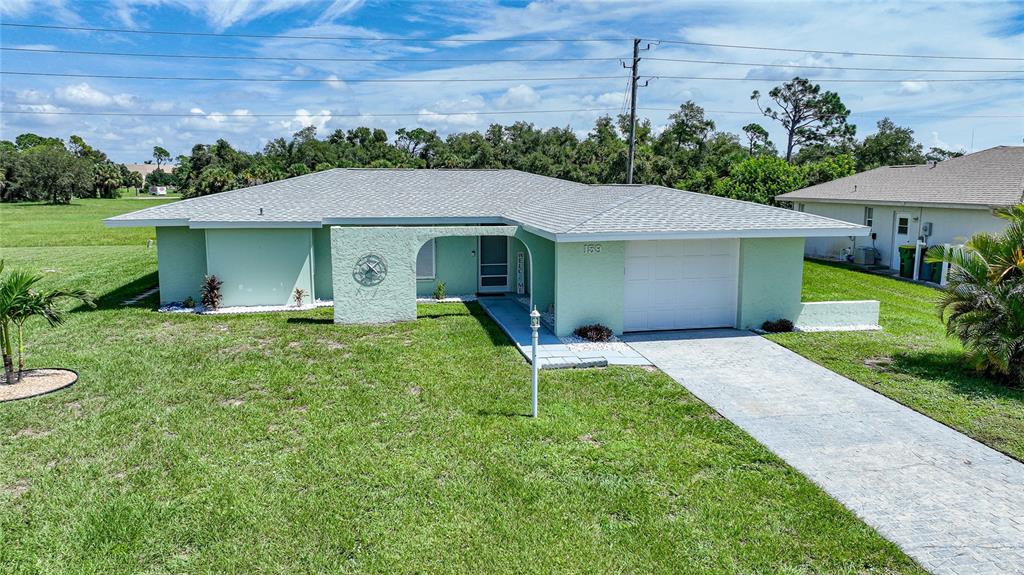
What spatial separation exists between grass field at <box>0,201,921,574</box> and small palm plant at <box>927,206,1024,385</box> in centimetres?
491

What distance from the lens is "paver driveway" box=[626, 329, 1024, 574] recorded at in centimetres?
584

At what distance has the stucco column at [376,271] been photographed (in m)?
14.4

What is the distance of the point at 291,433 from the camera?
26.8 feet

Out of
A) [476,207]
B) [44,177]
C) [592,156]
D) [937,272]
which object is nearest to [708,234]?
[476,207]

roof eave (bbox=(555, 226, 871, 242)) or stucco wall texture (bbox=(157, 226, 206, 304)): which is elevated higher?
roof eave (bbox=(555, 226, 871, 242))

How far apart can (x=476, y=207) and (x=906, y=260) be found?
49.3 ft

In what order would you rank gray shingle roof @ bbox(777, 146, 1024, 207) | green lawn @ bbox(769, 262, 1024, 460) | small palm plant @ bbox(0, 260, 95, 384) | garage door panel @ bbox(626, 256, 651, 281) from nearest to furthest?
green lawn @ bbox(769, 262, 1024, 460), small palm plant @ bbox(0, 260, 95, 384), garage door panel @ bbox(626, 256, 651, 281), gray shingle roof @ bbox(777, 146, 1024, 207)

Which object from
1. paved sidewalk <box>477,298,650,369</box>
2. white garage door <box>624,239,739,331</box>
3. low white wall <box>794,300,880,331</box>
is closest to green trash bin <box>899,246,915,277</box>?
low white wall <box>794,300,880,331</box>

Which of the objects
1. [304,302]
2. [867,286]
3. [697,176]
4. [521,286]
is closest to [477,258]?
[521,286]

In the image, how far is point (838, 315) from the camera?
1433 centimetres

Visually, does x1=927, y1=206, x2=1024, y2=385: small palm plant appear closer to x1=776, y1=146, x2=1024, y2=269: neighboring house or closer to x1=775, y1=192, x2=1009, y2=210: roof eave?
x1=776, y1=146, x2=1024, y2=269: neighboring house

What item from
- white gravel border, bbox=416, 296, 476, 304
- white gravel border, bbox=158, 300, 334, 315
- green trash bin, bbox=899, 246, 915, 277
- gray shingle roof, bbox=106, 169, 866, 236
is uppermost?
gray shingle roof, bbox=106, 169, 866, 236

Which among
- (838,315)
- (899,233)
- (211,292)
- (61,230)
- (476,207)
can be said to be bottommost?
(838,315)

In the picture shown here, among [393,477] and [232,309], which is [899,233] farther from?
[393,477]
